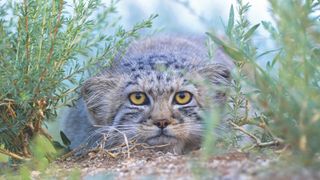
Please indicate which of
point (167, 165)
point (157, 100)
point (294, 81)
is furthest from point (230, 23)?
point (157, 100)

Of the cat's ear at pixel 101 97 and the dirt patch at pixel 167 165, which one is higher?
the cat's ear at pixel 101 97

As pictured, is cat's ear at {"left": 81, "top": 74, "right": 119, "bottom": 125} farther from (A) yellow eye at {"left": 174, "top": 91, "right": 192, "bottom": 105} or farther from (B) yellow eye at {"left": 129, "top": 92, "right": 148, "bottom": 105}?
(A) yellow eye at {"left": 174, "top": 91, "right": 192, "bottom": 105}

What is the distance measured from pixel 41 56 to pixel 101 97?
1.19 meters

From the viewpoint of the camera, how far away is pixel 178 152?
4.82 m

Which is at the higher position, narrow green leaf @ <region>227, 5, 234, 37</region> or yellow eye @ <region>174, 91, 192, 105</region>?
narrow green leaf @ <region>227, 5, 234, 37</region>

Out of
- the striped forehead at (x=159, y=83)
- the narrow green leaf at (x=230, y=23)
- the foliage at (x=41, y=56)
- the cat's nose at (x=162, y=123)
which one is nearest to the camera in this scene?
the narrow green leaf at (x=230, y=23)

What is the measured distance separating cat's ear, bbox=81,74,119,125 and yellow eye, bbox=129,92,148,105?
26 centimetres

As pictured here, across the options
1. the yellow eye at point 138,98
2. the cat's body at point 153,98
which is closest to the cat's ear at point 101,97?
the cat's body at point 153,98

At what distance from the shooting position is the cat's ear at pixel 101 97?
17.7 ft

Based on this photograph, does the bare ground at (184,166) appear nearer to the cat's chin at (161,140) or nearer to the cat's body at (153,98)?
the cat's chin at (161,140)

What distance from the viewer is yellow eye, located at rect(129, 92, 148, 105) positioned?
513 centimetres

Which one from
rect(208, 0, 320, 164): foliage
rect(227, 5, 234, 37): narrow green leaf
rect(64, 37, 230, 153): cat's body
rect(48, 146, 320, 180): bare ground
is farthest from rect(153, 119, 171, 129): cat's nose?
rect(208, 0, 320, 164): foliage

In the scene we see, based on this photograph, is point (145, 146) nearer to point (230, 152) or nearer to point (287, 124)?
point (230, 152)

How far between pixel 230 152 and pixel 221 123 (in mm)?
1393
